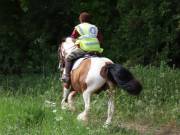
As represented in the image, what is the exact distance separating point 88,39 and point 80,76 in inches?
36.2

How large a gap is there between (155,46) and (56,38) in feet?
16.3

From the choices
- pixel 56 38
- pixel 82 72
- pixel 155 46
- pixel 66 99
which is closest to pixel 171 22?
pixel 155 46

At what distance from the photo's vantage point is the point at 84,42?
13.0m

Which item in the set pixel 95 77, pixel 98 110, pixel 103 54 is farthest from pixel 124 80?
pixel 103 54

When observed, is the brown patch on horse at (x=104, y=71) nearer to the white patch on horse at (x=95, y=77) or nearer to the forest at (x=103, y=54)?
the white patch on horse at (x=95, y=77)

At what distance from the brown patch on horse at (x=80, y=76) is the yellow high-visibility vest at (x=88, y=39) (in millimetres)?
425

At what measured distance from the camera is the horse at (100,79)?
1143 centimetres

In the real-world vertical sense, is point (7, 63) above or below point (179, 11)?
below

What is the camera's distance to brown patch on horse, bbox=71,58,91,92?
1223 centimetres

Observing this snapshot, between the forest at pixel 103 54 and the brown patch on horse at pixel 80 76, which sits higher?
the brown patch on horse at pixel 80 76

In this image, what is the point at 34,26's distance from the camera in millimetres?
24562

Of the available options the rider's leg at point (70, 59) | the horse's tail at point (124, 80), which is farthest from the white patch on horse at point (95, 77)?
the rider's leg at point (70, 59)

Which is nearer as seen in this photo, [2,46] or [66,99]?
[66,99]

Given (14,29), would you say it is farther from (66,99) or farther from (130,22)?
(66,99)
